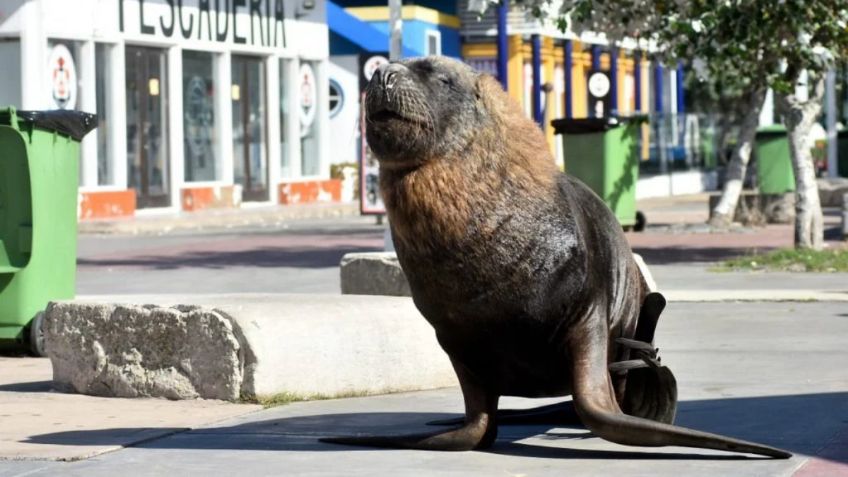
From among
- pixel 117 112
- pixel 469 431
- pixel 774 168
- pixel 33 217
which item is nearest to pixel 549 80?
pixel 774 168

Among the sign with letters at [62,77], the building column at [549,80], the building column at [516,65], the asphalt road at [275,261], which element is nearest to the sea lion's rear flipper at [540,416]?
the asphalt road at [275,261]

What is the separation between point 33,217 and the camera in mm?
11906

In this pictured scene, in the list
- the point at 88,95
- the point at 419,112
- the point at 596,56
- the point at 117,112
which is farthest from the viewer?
the point at 596,56

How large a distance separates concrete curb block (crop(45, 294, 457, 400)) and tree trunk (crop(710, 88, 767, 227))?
52.6ft

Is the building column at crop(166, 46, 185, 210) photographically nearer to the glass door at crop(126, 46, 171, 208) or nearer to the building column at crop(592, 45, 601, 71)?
the glass door at crop(126, 46, 171, 208)

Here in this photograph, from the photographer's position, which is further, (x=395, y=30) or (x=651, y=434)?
(x=395, y=30)

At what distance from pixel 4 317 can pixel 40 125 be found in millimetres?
1289

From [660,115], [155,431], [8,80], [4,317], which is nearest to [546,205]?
[155,431]

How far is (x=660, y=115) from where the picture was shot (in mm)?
38438

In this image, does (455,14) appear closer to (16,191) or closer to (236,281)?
(236,281)

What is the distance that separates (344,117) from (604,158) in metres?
18.6

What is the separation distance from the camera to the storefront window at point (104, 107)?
3123 cm

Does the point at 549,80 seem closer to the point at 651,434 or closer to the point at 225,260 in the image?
the point at 225,260

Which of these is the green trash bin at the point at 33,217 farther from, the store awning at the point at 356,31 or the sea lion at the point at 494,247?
the store awning at the point at 356,31
